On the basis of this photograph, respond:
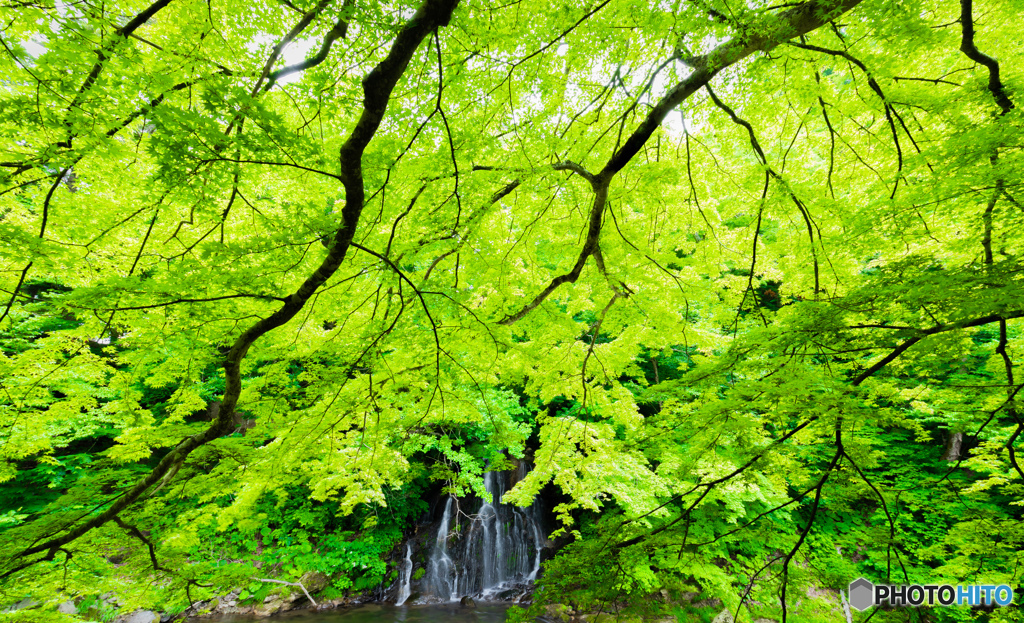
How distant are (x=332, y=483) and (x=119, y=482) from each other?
2.20 m

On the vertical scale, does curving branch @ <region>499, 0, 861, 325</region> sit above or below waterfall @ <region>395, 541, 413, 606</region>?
above

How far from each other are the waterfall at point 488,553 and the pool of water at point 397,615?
483 mm

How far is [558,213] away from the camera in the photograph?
17.1 ft

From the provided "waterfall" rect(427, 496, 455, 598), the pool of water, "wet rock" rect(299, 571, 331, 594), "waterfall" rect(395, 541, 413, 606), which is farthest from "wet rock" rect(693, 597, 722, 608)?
"wet rock" rect(299, 571, 331, 594)

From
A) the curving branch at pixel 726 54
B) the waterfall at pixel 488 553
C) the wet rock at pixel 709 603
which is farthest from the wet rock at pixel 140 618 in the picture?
the curving branch at pixel 726 54

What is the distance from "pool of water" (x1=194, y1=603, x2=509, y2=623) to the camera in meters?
8.20

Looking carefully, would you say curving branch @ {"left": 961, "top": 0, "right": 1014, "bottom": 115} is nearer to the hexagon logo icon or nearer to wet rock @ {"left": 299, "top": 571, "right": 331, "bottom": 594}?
the hexagon logo icon

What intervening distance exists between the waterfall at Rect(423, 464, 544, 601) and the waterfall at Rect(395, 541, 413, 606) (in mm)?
447

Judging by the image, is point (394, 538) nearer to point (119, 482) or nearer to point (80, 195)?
point (119, 482)

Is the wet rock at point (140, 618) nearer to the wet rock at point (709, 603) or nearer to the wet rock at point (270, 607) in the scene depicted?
the wet rock at point (270, 607)

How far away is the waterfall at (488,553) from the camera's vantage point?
934 centimetres

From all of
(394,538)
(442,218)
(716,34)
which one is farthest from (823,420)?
(394,538)

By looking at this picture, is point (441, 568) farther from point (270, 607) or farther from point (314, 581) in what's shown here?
point (270, 607)

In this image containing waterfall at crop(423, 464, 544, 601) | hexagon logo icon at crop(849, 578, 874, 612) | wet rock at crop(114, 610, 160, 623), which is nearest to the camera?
hexagon logo icon at crop(849, 578, 874, 612)
